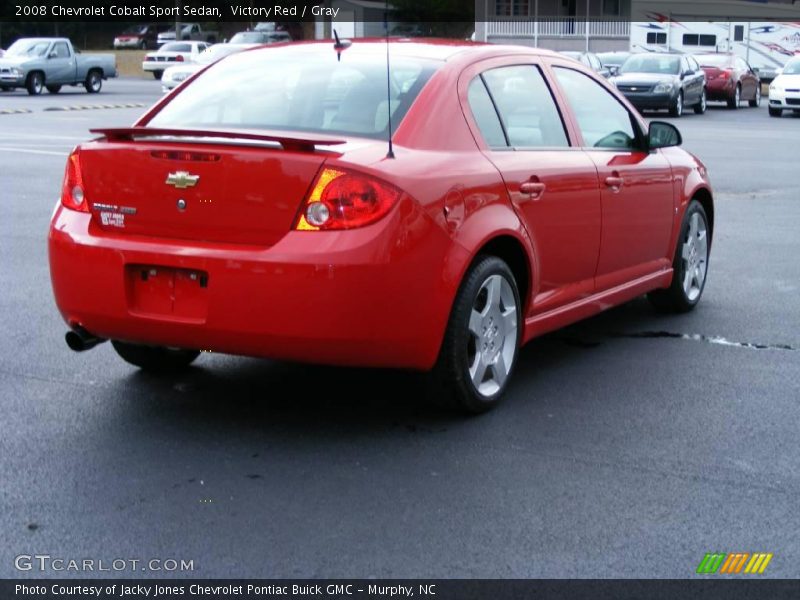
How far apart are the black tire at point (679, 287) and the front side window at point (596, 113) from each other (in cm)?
84

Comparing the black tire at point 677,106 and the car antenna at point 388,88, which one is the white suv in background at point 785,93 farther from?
the car antenna at point 388,88

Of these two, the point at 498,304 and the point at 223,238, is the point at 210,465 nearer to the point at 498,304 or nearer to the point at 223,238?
the point at 223,238

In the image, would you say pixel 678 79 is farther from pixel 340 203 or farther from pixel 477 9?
pixel 477 9

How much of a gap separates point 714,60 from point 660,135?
2948cm

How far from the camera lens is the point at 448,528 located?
4.20 m

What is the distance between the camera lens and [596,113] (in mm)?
6766

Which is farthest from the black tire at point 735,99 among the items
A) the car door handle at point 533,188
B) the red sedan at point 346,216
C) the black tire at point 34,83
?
the car door handle at point 533,188

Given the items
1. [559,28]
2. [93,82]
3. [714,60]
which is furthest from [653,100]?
[559,28]

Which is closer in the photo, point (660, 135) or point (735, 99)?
point (660, 135)

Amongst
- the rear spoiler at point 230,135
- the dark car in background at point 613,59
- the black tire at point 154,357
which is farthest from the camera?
the dark car in background at point 613,59

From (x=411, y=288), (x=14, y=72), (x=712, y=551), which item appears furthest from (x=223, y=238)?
(x=14, y=72)

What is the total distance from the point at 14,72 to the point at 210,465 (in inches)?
1255

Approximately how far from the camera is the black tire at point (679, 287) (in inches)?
296
